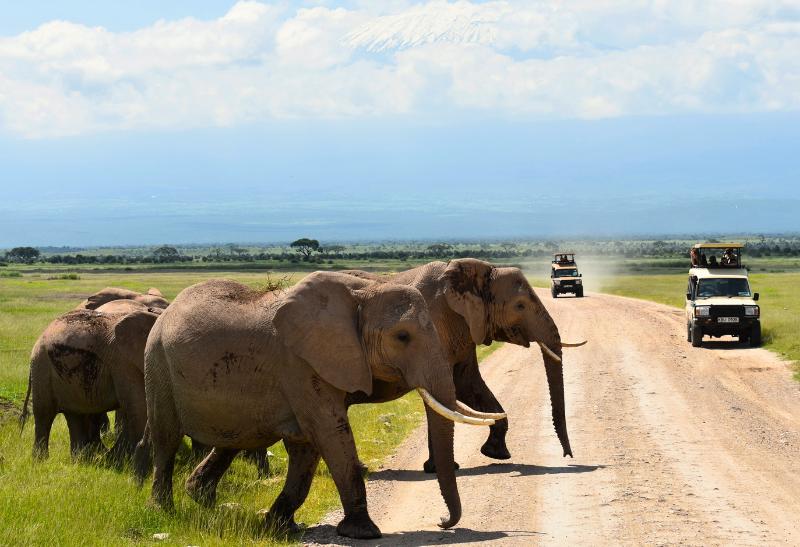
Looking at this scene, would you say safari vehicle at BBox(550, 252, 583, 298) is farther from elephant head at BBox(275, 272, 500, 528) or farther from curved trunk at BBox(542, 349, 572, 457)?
elephant head at BBox(275, 272, 500, 528)

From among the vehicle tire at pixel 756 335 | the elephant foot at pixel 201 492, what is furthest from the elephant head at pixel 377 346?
the vehicle tire at pixel 756 335

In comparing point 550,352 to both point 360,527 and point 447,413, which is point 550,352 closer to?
point 447,413

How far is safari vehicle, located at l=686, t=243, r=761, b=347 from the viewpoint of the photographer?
34156 millimetres

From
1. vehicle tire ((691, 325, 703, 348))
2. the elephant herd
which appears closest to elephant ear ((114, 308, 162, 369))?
the elephant herd

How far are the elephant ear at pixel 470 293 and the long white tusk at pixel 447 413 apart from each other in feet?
14.4

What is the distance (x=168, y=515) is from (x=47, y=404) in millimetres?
4803

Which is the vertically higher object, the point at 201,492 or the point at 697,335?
the point at 201,492

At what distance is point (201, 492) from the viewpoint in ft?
40.4

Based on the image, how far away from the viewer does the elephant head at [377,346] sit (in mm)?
10727

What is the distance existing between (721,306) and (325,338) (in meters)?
25.5

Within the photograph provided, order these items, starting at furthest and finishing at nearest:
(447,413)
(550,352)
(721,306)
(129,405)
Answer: (721,306) → (550,352) → (129,405) → (447,413)

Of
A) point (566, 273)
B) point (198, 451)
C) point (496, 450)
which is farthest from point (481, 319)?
point (566, 273)

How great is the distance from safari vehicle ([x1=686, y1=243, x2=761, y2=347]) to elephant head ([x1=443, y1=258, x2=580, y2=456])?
19.3m

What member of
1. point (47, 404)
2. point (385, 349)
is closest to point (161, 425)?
point (385, 349)
